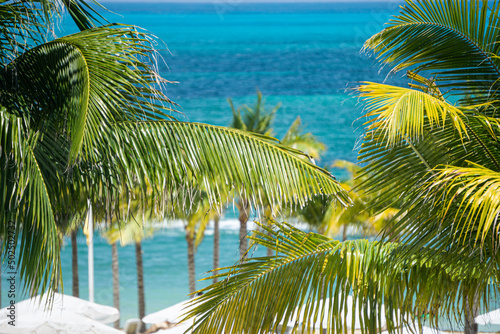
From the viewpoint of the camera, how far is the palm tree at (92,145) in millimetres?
3402

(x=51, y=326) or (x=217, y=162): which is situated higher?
(x=217, y=162)

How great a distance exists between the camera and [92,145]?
3404 mm

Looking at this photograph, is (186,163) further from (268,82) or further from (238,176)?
(268,82)

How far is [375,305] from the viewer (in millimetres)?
4164

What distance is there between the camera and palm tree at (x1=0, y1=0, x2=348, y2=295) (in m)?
3.40

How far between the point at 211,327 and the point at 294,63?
5437cm

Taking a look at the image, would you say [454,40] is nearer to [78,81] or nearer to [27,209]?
[78,81]

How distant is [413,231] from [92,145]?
2.50 metres

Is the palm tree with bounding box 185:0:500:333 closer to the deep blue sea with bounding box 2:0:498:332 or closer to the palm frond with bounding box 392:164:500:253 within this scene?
the palm frond with bounding box 392:164:500:253

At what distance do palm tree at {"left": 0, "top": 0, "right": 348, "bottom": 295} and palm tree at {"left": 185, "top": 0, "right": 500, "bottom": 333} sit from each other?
55cm

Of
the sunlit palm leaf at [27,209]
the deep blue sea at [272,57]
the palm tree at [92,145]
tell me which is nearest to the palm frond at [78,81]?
the palm tree at [92,145]

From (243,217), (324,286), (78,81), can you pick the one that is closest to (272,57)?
(243,217)

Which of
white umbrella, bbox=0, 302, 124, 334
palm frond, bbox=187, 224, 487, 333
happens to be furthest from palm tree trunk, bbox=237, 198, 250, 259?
white umbrella, bbox=0, 302, 124, 334

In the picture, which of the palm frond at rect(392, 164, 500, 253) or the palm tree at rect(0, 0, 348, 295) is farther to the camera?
the palm tree at rect(0, 0, 348, 295)
